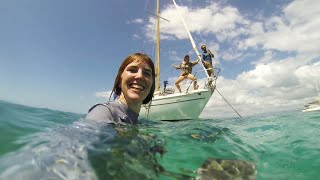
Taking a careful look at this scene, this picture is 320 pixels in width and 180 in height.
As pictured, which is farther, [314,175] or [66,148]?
[314,175]

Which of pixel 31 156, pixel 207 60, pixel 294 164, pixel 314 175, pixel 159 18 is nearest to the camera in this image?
pixel 31 156

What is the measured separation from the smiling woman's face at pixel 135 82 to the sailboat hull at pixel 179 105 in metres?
16.3

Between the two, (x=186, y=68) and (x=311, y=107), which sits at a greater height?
(x=311, y=107)

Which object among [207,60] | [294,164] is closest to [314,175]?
[294,164]

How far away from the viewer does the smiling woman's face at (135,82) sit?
3906 millimetres

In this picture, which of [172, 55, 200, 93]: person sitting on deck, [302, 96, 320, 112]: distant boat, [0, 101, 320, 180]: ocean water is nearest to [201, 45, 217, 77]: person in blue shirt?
[172, 55, 200, 93]: person sitting on deck

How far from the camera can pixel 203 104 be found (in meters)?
21.0

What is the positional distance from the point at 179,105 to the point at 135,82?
16.8m

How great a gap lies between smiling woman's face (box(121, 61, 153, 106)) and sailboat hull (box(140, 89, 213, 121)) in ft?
53.3

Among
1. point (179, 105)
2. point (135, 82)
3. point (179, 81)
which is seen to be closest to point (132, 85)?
point (135, 82)

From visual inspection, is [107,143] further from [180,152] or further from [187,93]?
[187,93]

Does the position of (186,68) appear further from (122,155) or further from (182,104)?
(122,155)

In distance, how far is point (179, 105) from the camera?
20.6 meters

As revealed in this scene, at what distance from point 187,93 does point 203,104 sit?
183cm
